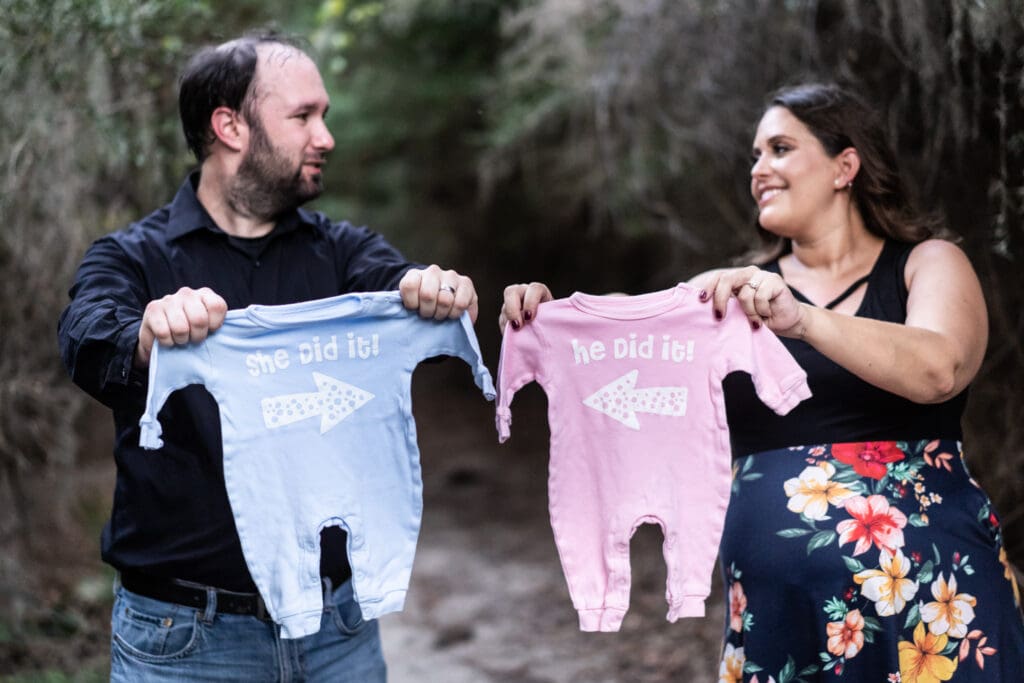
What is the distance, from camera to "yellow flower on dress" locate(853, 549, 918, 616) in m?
1.99

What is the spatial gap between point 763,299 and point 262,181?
1148 mm

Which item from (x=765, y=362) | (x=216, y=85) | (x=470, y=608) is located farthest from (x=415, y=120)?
(x=765, y=362)

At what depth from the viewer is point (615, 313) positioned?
2117 mm

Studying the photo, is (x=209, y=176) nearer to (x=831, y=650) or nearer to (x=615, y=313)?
(x=615, y=313)

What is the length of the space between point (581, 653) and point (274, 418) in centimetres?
317

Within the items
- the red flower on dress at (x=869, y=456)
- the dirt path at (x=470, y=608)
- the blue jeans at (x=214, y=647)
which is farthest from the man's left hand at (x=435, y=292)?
the dirt path at (x=470, y=608)

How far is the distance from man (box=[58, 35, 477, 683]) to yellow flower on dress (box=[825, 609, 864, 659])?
102 centimetres

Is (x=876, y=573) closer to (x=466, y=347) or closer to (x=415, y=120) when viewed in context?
(x=466, y=347)

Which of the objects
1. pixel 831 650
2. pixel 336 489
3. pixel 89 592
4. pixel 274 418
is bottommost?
pixel 89 592

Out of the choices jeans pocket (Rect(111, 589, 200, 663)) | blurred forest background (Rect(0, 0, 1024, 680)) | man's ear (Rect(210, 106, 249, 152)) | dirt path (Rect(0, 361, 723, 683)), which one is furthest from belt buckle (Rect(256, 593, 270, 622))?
dirt path (Rect(0, 361, 723, 683))

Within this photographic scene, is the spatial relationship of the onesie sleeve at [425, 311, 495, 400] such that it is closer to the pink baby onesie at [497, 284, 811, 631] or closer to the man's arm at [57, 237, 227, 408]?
the pink baby onesie at [497, 284, 811, 631]

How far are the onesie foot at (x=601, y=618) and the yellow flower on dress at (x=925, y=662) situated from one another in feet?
1.97

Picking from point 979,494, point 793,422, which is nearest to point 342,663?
point 793,422

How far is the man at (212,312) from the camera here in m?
1.87
